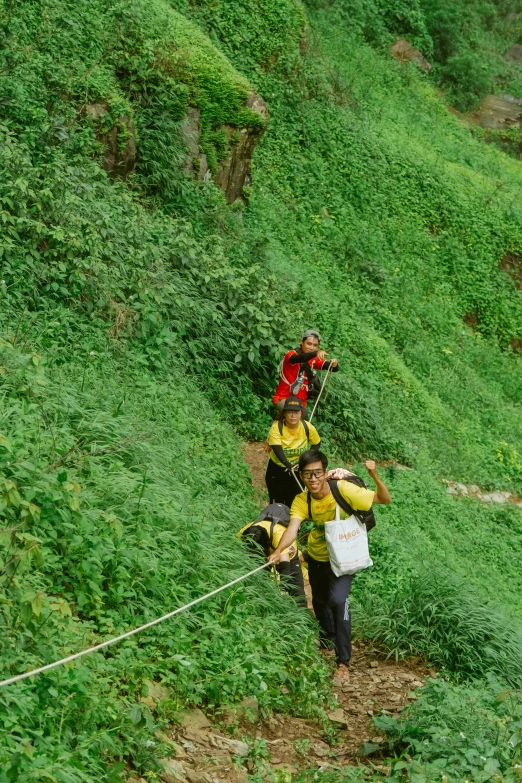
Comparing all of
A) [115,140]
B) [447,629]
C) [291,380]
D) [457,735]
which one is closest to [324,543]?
[447,629]

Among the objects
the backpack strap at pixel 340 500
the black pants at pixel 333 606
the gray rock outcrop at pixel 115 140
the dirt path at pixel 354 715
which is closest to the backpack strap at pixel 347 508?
the backpack strap at pixel 340 500

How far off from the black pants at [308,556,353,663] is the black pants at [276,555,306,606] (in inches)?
7.7

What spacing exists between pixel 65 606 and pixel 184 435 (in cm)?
438

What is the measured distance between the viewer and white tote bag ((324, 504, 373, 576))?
6223mm

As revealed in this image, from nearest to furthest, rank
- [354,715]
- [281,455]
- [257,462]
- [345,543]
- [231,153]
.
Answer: [354,715]
[345,543]
[281,455]
[257,462]
[231,153]

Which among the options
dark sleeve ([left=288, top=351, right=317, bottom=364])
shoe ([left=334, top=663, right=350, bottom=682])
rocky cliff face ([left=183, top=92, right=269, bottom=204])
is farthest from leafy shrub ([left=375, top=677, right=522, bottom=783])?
rocky cliff face ([left=183, top=92, right=269, bottom=204])

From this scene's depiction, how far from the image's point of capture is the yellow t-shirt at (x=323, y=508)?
621cm

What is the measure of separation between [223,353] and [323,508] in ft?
16.8

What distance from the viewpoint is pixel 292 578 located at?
6.89m

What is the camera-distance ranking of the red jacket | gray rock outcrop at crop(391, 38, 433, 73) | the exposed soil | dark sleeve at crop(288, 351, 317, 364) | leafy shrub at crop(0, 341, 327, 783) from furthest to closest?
1. gray rock outcrop at crop(391, 38, 433, 73)
2. the exposed soil
3. the red jacket
4. dark sleeve at crop(288, 351, 317, 364)
5. leafy shrub at crop(0, 341, 327, 783)

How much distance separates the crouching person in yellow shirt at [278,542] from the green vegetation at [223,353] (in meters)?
0.29

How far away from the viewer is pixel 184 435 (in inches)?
351

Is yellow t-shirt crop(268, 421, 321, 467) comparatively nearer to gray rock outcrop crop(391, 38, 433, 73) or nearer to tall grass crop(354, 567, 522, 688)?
tall grass crop(354, 567, 522, 688)

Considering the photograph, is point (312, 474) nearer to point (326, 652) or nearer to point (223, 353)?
point (326, 652)
